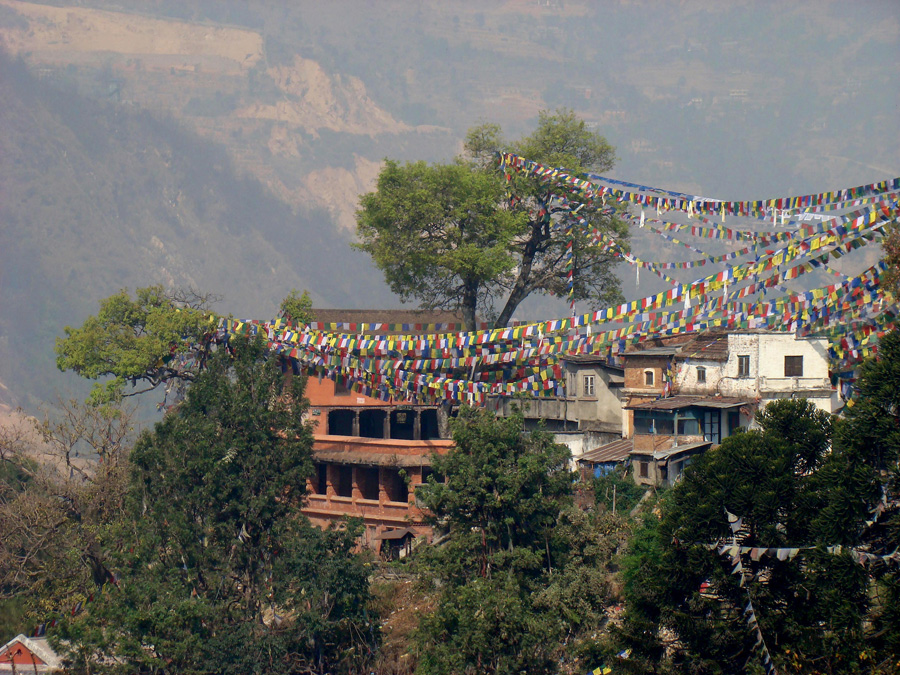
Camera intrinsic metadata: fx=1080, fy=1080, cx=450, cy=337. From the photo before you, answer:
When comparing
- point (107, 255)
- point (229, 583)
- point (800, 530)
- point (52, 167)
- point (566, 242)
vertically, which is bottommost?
point (229, 583)

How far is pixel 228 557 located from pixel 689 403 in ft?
49.0

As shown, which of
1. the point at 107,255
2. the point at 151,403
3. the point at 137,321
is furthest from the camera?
the point at 107,255

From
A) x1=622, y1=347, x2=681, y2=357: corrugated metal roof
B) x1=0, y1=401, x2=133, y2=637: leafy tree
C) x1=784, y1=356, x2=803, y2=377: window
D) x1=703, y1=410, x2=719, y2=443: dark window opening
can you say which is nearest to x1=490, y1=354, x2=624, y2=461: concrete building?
x1=622, y1=347, x2=681, y2=357: corrugated metal roof

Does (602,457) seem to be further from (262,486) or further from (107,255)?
(107,255)

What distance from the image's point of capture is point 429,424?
41.7m

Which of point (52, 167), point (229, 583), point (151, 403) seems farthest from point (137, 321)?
point (52, 167)

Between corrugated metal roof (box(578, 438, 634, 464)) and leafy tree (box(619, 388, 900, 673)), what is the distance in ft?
49.5

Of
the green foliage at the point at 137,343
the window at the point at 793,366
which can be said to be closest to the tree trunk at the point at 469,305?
the green foliage at the point at 137,343

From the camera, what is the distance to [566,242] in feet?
131

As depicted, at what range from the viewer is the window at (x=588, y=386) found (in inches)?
1508

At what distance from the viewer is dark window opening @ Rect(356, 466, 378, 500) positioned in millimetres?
35188

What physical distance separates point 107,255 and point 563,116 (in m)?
150

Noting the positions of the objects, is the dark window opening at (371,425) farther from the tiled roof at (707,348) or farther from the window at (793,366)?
the window at (793,366)

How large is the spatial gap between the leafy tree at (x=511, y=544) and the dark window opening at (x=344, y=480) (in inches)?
516
